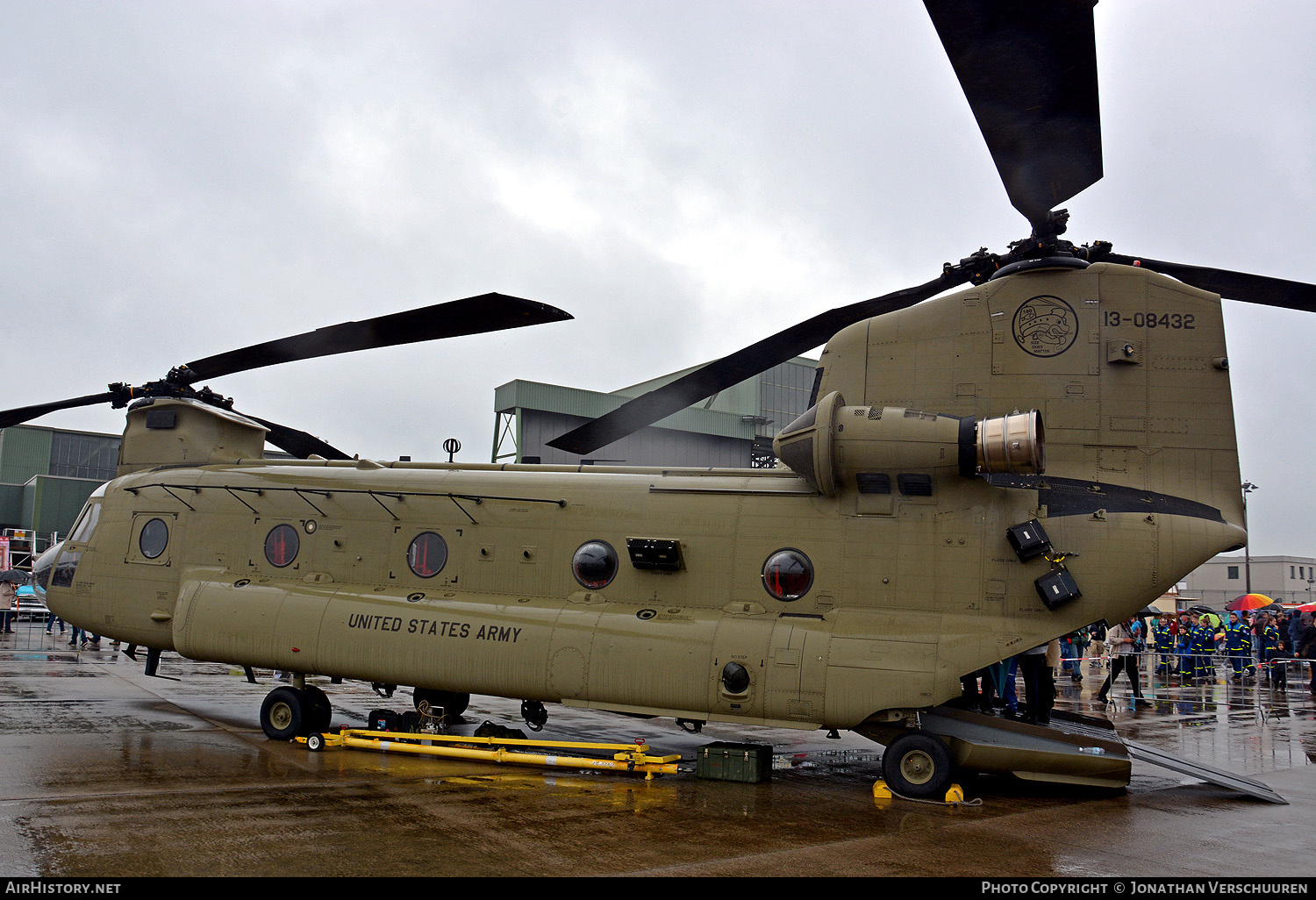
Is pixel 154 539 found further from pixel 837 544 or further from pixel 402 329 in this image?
pixel 837 544

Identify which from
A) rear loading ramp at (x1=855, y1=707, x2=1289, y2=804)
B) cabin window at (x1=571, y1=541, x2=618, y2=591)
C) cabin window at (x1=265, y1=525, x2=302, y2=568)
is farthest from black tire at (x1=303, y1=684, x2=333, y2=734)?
rear loading ramp at (x1=855, y1=707, x2=1289, y2=804)

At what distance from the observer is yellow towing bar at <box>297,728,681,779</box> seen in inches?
384

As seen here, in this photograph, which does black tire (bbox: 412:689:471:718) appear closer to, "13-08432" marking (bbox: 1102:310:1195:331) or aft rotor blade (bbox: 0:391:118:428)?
aft rotor blade (bbox: 0:391:118:428)

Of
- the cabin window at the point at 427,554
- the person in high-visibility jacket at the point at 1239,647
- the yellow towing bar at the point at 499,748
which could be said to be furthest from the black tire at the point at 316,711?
the person in high-visibility jacket at the point at 1239,647

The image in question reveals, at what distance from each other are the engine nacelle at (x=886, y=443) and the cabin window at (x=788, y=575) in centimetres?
80

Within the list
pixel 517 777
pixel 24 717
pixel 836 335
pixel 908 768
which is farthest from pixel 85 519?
pixel 908 768

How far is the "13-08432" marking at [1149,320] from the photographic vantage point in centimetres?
957

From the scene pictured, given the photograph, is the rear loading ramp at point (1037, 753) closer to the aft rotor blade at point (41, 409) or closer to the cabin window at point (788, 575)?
the cabin window at point (788, 575)

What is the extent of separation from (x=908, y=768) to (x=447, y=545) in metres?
5.96

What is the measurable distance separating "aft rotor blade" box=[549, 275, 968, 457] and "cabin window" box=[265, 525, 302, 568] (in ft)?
12.6

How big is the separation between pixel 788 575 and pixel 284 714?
6560 millimetres

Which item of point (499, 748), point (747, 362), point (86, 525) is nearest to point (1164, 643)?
point (747, 362)

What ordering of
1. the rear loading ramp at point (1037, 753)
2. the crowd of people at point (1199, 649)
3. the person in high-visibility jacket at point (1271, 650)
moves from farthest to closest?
1. the person in high-visibility jacket at point (1271, 650)
2. the crowd of people at point (1199, 649)
3. the rear loading ramp at point (1037, 753)

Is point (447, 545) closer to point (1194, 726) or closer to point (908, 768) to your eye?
point (908, 768)
